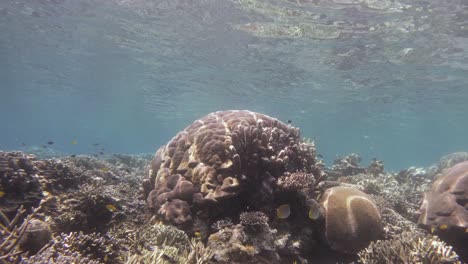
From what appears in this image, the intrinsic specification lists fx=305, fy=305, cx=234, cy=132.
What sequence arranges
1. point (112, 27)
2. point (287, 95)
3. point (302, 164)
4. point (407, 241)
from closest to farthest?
point (407, 241)
point (302, 164)
point (112, 27)
point (287, 95)

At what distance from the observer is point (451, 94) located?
1388 inches

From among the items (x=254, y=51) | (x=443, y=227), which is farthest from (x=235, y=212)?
(x=254, y=51)

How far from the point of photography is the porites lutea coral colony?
20.3 ft

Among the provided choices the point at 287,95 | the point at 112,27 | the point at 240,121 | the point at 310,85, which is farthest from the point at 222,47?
the point at 240,121

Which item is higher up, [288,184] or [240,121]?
[240,121]

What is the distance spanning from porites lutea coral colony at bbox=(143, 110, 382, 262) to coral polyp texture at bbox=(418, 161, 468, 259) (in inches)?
62.1

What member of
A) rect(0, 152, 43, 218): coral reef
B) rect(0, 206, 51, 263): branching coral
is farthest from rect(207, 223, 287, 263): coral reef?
rect(0, 152, 43, 218): coral reef

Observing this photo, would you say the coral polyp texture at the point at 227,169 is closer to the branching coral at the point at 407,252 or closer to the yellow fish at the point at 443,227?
the branching coral at the point at 407,252

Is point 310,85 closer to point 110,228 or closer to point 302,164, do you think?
point 302,164

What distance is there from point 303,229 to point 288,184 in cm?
99

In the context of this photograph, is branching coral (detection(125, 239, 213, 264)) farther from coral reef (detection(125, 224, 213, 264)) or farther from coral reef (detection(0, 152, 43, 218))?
coral reef (detection(0, 152, 43, 218))

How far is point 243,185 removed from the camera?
633 cm

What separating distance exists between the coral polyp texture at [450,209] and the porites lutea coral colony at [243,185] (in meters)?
1.58

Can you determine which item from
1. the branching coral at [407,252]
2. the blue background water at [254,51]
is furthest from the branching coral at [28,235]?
the blue background water at [254,51]
